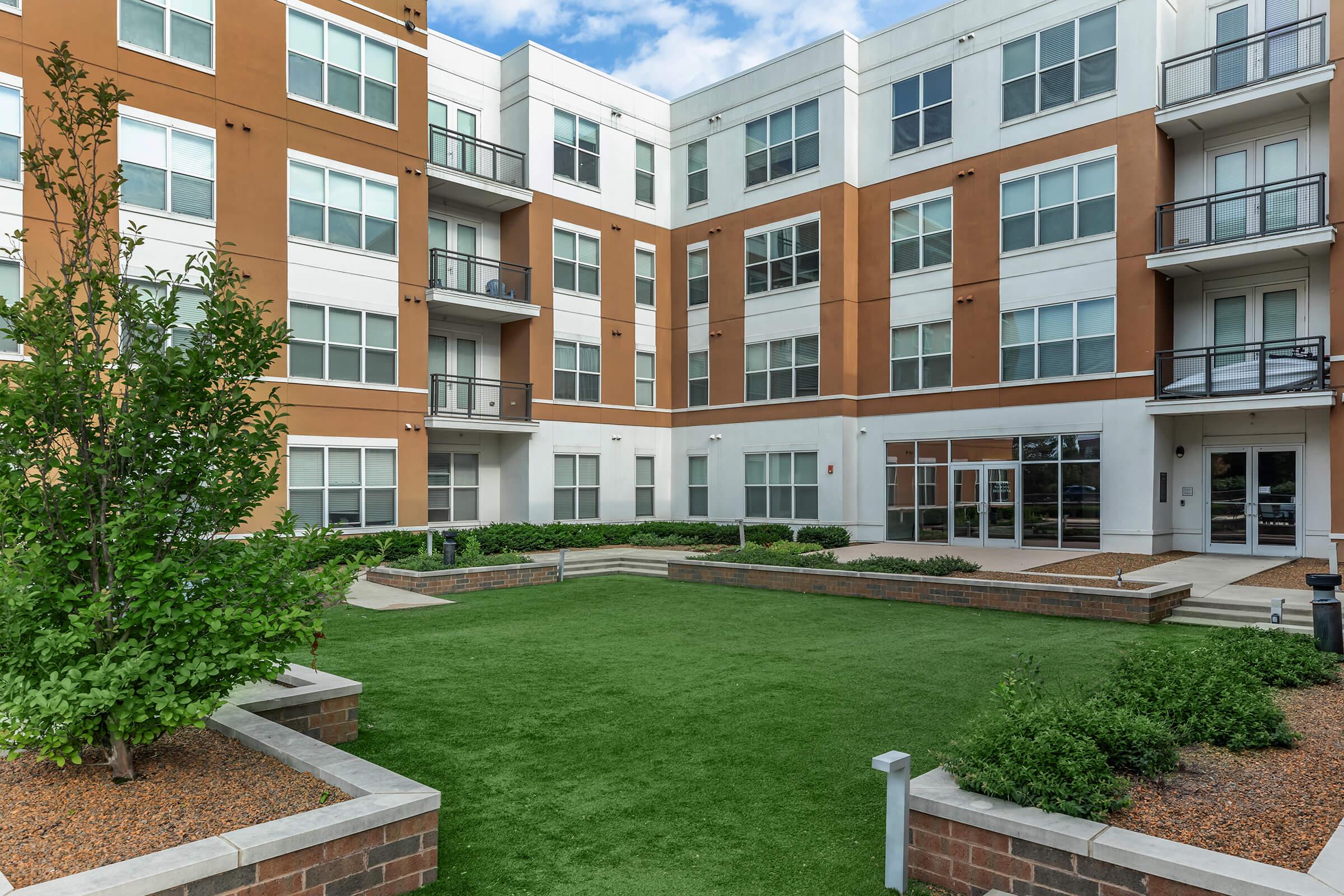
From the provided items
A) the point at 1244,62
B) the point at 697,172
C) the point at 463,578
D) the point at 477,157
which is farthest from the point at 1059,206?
the point at 463,578

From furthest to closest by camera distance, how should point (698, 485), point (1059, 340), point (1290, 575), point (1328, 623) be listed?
point (698, 485) < point (1059, 340) < point (1290, 575) < point (1328, 623)

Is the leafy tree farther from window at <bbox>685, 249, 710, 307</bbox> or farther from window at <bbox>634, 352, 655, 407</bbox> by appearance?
window at <bbox>685, 249, 710, 307</bbox>

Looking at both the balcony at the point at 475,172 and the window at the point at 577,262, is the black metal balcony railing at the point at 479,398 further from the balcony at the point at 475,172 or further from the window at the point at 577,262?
the balcony at the point at 475,172

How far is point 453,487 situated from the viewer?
23.5 meters

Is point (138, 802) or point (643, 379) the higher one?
point (643, 379)

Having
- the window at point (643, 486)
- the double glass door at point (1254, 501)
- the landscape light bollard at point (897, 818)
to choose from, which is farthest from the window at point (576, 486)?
the landscape light bollard at point (897, 818)

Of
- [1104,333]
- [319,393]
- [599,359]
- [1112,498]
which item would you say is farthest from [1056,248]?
[319,393]

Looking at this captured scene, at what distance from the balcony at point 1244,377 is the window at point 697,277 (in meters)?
13.1

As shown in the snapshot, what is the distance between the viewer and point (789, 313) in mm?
25000

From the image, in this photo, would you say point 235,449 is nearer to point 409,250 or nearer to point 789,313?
point 409,250

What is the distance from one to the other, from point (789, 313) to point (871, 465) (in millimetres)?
5045

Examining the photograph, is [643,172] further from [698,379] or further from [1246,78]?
[1246,78]

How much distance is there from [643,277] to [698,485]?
688 centimetres

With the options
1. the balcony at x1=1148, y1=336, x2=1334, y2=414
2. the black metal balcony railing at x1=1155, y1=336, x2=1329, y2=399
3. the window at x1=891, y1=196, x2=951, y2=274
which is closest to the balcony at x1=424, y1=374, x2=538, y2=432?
the window at x1=891, y1=196, x2=951, y2=274
